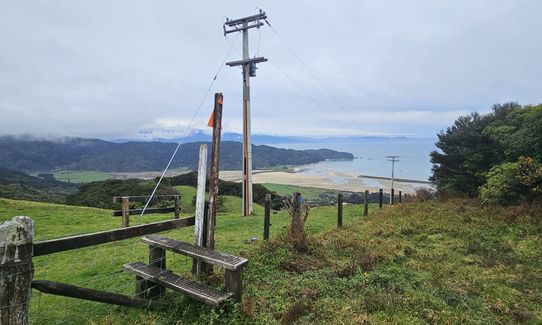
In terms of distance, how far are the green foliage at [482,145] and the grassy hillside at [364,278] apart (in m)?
8.24

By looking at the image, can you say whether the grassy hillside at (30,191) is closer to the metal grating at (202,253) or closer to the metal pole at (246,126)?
the metal pole at (246,126)

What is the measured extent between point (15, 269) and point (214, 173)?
2.94 meters

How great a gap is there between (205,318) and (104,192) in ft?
158

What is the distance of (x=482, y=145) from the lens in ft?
82.4

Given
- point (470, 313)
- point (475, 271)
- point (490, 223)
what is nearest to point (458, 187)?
point (490, 223)

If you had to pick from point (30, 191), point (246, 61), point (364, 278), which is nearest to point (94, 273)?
point (364, 278)

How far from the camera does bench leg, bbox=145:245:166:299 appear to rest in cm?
472

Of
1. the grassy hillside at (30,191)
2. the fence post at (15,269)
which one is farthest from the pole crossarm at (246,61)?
the grassy hillside at (30,191)

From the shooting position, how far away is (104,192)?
45.5 metres

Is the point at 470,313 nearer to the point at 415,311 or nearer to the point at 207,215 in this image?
the point at 415,311

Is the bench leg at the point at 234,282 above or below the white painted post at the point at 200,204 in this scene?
below

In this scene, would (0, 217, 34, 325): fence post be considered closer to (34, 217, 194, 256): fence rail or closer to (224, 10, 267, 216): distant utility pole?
(34, 217, 194, 256): fence rail

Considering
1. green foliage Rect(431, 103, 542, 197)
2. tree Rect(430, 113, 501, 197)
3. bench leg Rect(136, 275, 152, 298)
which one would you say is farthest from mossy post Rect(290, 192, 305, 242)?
tree Rect(430, 113, 501, 197)

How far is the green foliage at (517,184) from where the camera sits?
1248 cm
